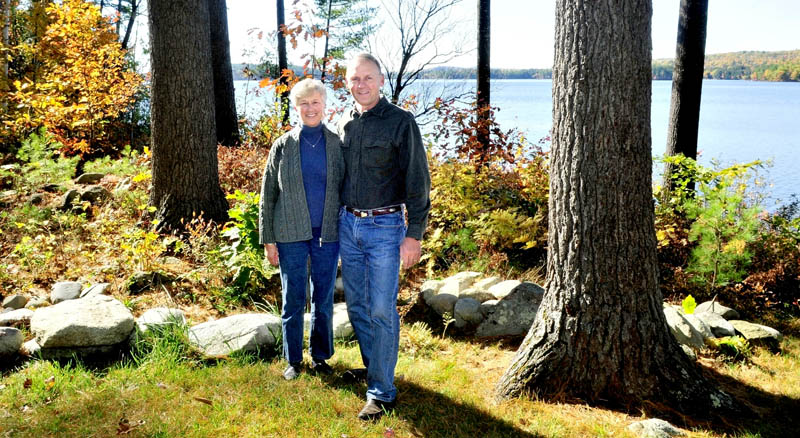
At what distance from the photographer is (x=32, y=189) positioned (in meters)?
8.73

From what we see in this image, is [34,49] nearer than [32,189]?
No

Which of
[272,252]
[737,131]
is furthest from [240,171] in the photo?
[737,131]

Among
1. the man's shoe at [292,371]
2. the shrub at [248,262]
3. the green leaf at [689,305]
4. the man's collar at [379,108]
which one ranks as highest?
the man's collar at [379,108]

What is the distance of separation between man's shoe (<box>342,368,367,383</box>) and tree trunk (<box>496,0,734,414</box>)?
1014 millimetres

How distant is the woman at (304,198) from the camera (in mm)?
3600

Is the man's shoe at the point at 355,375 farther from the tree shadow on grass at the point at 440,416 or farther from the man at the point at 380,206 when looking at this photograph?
the man at the point at 380,206

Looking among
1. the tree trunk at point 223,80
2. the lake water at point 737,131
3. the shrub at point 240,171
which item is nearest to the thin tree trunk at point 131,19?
the lake water at point 737,131

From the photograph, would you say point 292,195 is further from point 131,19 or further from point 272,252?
point 131,19

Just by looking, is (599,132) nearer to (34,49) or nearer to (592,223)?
(592,223)

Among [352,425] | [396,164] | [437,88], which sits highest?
[437,88]

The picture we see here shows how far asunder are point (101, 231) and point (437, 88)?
28.6 feet

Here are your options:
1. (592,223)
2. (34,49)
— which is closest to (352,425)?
(592,223)

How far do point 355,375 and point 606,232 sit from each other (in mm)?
1871

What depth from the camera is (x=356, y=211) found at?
342 cm
